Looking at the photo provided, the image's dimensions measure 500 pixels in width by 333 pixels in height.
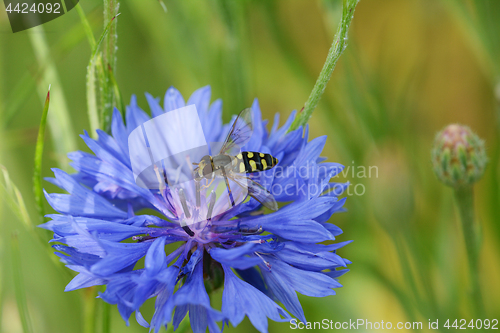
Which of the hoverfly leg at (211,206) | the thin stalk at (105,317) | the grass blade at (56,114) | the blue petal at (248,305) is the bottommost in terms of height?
the thin stalk at (105,317)

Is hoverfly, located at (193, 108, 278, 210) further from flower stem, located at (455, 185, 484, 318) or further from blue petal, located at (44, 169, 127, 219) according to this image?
flower stem, located at (455, 185, 484, 318)

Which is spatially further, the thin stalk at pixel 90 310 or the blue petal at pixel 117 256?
the thin stalk at pixel 90 310

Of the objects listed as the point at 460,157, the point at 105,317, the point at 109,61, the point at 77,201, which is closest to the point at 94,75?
the point at 109,61

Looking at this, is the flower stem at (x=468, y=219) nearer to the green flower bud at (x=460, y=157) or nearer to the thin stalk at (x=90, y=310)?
the green flower bud at (x=460, y=157)

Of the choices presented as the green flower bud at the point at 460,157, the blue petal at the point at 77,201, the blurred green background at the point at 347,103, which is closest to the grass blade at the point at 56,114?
the blurred green background at the point at 347,103

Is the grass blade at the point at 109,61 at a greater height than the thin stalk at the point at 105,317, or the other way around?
the grass blade at the point at 109,61

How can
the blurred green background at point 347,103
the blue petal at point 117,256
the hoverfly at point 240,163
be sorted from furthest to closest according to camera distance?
the blurred green background at point 347,103, the hoverfly at point 240,163, the blue petal at point 117,256

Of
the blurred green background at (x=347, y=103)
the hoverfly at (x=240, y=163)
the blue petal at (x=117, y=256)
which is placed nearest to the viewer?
the blue petal at (x=117, y=256)
